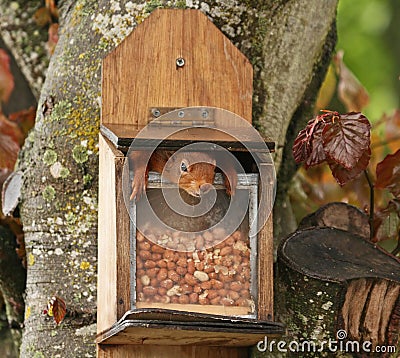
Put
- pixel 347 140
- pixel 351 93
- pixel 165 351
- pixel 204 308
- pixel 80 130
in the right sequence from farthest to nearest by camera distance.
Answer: pixel 351 93
pixel 80 130
pixel 165 351
pixel 347 140
pixel 204 308

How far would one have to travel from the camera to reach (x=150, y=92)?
89.1 inches

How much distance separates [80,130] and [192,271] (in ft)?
1.89

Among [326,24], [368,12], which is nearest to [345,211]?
[326,24]

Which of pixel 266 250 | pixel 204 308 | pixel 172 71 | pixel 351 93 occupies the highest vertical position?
pixel 351 93

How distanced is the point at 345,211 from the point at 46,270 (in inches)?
30.4

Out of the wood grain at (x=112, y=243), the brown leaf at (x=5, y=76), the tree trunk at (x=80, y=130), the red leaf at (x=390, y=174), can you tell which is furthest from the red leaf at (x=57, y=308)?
the brown leaf at (x=5, y=76)

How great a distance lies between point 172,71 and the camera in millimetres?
2287

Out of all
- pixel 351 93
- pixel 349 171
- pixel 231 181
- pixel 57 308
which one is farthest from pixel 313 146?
pixel 351 93

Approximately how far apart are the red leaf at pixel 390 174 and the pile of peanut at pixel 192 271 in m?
0.56

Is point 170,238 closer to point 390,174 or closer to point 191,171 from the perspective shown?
point 191,171

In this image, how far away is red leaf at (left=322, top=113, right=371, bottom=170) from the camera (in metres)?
2.10

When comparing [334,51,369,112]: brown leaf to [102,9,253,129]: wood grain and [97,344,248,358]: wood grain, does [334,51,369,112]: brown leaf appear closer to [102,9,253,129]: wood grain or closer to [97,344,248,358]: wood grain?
[102,9,253,129]: wood grain

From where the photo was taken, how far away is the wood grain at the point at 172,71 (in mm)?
2252

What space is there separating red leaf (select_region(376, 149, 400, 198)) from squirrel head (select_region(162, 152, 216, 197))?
1.93ft
